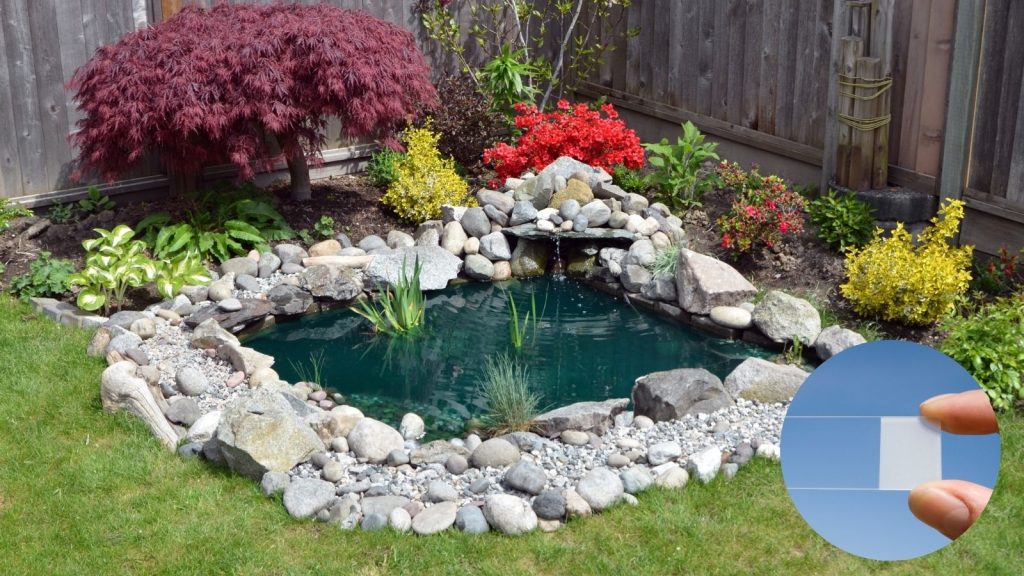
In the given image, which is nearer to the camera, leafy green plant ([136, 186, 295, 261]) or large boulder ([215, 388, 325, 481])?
large boulder ([215, 388, 325, 481])

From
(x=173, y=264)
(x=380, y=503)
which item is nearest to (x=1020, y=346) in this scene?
(x=380, y=503)

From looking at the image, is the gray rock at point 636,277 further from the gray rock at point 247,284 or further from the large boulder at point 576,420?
the gray rock at point 247,284

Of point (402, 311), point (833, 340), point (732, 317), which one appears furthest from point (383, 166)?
point (833, 340)

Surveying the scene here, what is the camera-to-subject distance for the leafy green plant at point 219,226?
6.85 meters

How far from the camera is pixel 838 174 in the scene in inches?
273

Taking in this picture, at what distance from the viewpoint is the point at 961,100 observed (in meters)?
6.02

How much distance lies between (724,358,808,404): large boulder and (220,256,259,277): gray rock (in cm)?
331

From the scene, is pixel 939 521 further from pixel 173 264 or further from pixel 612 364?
pixel 173 264

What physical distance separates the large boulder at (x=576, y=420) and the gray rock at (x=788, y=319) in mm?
1503

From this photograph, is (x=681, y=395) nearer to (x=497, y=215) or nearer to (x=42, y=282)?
(x=497, y=215)

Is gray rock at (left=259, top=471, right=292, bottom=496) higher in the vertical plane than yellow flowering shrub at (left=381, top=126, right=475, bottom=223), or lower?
lower

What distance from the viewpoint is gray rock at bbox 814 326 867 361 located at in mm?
5434

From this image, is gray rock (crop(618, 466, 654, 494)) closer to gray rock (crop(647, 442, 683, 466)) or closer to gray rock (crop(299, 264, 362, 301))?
gray rock (crop(647, 442, 683, 466))

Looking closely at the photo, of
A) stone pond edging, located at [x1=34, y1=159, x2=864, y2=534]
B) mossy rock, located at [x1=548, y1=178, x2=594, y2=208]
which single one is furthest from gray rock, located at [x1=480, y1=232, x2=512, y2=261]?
mossy rock, located at [x1=548, y1=178, x2=594, y2=208]
